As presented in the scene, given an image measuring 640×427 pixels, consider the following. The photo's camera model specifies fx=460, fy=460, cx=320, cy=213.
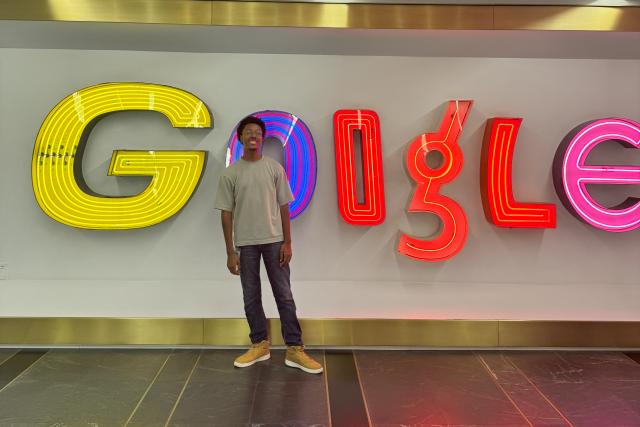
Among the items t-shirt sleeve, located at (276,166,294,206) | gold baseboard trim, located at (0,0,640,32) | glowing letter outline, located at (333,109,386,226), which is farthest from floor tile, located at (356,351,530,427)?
gold baseboard trim, located at (0,0,640,32)

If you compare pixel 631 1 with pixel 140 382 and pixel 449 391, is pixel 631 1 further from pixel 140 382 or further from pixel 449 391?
pixel 140 382

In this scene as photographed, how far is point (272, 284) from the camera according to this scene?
3045mm

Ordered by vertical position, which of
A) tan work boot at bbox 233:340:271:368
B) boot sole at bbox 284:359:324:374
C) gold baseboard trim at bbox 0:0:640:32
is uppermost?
gold baseboard trim at bbox 0:0:640:32

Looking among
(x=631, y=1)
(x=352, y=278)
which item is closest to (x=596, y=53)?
(x=631, y=1)

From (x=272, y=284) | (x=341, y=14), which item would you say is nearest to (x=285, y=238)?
(x=272, y=284)

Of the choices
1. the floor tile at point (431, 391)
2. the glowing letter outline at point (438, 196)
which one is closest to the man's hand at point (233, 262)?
the floor tile at point (431, 391)

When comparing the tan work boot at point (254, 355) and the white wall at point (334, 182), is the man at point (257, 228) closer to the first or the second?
the tan work boot at point (254, 355)

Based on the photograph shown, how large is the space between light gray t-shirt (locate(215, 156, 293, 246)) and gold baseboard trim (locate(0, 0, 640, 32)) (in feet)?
3.72

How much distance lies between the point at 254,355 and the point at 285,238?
0.82 meters

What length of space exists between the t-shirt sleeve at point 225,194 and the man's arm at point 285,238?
346mm

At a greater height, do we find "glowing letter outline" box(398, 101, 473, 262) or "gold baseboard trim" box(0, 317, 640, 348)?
"glowing letter outline" box(398, 101, 473, 262)

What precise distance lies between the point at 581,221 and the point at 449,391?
1940 millimetres

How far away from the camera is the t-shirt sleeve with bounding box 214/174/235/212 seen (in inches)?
117

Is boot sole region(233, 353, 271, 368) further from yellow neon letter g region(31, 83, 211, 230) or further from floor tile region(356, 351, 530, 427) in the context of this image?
yellow neon letter g region(31, 83, 211, 230)
